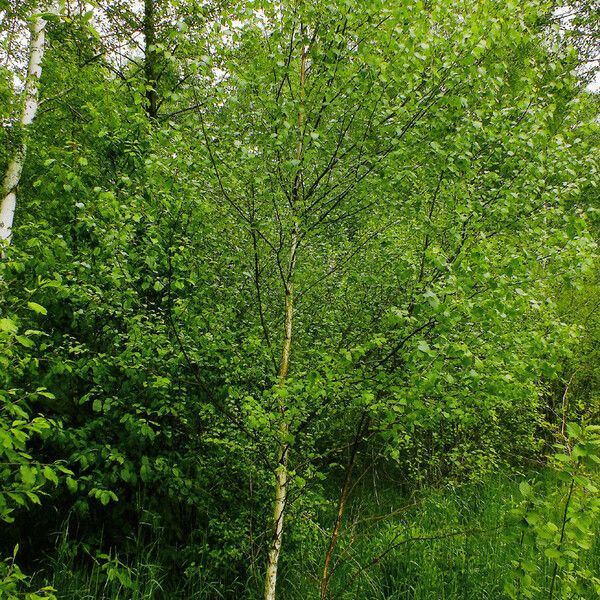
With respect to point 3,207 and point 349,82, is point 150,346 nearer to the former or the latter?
point 349,82

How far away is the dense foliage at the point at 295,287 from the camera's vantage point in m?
2.95

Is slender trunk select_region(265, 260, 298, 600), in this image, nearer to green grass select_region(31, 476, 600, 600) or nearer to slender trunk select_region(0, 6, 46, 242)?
green grass select_region(31, 476, 600, 600)

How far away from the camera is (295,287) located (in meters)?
4.05

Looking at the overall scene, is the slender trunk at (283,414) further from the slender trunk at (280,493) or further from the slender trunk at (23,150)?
the slender trunk at (23,150)

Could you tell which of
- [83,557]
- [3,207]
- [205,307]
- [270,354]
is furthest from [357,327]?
[3,207]

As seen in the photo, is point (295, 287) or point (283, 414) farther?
point (295, 287)

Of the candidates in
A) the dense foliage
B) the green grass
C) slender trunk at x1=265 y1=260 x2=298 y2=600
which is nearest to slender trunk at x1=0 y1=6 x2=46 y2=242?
the dense foliage

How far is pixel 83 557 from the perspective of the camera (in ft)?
14.9

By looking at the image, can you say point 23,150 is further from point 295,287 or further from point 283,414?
point 283,414

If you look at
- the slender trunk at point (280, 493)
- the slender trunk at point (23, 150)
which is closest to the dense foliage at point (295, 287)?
the slender trunk at point (280, 493)

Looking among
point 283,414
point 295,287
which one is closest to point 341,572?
point 283,414

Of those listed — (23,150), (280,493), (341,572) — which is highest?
(23,150)

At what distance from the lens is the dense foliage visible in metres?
2.95

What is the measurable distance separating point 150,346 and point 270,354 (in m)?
0.93
